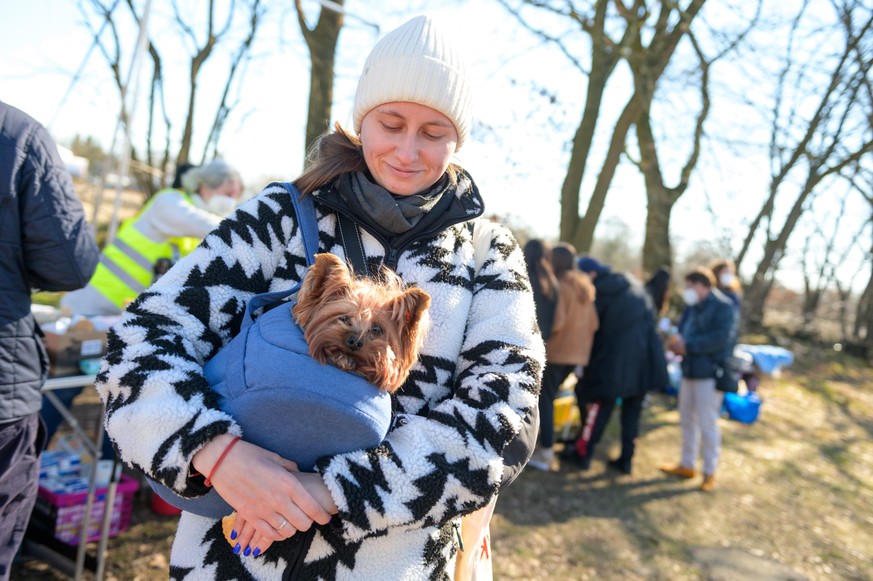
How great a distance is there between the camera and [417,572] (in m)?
1.29

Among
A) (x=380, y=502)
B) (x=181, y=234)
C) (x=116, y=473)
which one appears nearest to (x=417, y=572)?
(x=380, y=502)

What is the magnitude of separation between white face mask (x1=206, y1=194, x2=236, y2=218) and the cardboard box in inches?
61.6

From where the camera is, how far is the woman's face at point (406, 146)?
1.46 metres

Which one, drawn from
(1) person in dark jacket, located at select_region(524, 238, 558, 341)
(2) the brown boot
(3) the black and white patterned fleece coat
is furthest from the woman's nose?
(2) the brown boot

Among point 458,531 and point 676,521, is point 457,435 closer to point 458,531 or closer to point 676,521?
point 458,531

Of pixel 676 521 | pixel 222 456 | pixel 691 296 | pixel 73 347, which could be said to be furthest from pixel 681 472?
pixel 222 456

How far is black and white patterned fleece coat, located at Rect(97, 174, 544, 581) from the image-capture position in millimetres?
1142

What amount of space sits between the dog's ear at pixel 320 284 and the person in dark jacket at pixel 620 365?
17.3 ft

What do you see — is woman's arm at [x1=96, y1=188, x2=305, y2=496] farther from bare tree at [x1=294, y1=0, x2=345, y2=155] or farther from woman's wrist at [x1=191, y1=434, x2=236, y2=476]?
bare tree at [x1=294, y1=0, x2=345, y2=155]

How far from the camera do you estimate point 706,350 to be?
5.82 metres

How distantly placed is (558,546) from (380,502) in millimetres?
3934

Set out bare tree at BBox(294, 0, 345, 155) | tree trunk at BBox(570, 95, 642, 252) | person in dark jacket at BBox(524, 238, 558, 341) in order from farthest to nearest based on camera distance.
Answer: tree trunk at BBox(570, 95, 642, 252), bare tree at BBox(294, 0, 345, 155), person in dark jacket at BBox(524, 238, 558, 341)

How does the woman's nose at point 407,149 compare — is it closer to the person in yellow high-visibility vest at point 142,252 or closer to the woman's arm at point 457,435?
the woman's arm at point 457,435

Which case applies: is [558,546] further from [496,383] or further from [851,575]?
[496,383]
